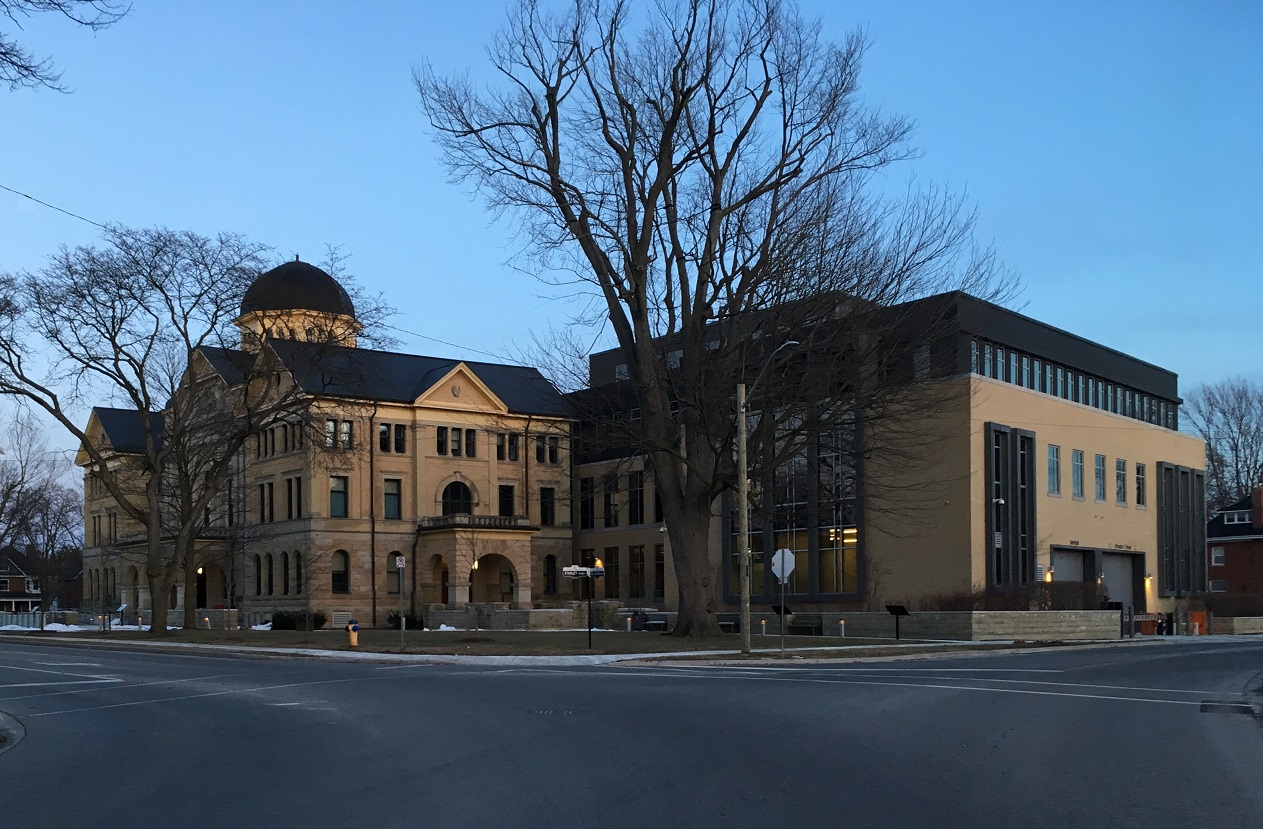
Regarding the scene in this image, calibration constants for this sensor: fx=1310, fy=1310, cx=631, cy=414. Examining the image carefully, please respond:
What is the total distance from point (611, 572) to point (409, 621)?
13322 millimetres

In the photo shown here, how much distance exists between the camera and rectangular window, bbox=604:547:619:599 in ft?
255

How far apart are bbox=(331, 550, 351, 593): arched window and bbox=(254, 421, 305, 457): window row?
659 centimetres

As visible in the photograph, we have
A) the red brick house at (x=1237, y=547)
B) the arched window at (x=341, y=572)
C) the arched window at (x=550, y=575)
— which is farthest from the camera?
the arched window at (x=550, y=575)

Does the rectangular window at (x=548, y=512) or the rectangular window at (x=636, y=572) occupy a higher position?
the rectangular window at (x=548, y=512)

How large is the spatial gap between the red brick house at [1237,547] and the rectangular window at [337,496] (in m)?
51.2

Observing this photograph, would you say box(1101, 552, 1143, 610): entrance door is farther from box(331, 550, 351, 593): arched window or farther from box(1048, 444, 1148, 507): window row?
box(331, 550, 351, 593): arched window

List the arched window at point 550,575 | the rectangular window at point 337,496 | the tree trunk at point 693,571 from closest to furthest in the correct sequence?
1. the tree trunk at point 693,571
2. the rectangular window at point 337,496
3. the arched window at point 550,575

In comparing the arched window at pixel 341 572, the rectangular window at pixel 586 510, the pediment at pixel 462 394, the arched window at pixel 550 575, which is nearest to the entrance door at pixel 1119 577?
the rectangular window at pixel 586 510

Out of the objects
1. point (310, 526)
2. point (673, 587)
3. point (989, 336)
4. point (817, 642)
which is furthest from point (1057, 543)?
point (310, 526)

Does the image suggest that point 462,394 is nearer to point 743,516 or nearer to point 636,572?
point 636,572

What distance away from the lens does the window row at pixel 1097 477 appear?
57250 mm

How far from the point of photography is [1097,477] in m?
61.0

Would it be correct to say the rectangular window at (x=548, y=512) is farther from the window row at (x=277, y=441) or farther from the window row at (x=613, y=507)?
the window row at (x=277, y=441)

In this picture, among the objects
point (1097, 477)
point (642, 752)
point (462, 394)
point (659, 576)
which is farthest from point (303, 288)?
point (642, 752)
